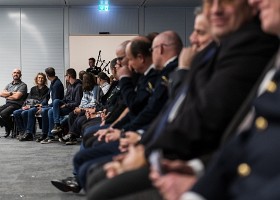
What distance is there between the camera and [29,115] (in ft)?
23.1

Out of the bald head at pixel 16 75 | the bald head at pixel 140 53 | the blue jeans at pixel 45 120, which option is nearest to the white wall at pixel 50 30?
the bald head at pixel 16 75

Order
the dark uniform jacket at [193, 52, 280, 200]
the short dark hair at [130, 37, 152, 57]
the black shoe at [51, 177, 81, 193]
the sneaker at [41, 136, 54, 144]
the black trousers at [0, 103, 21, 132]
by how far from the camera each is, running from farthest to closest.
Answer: the black trousers at [0, 103, 21, 132] < the sneaker at [41, 136, 54, 144] < the black shoe at [51, 177, 81, 193] < the short dark hair at [130, 37, 152, 57] < the dark uniform jacket at [193, 52, 280, 200]

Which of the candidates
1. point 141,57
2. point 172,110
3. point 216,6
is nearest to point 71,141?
point 141,57

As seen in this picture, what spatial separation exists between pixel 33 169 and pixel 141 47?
215cm

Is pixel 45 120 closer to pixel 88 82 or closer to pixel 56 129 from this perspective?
pixel 56 129

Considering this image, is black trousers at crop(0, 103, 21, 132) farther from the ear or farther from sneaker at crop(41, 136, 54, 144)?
the ear

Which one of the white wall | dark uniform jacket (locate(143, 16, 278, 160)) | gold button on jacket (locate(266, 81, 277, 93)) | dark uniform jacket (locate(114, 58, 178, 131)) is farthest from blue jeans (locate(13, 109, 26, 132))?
gold button on jacket (locate(266, 81, 277, 93))

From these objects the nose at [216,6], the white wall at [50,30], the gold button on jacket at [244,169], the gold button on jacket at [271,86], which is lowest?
the gold button on jacket at [244,169]

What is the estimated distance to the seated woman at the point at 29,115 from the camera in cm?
706

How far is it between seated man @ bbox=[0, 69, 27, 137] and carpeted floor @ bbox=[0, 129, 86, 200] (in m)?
0.69

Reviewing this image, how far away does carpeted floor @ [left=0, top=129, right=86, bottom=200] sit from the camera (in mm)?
3393

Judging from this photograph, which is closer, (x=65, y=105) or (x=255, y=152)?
(x=255, y=152)

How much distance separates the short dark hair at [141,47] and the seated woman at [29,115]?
448 cm

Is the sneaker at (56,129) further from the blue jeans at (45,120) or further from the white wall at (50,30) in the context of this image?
the white wall at (50,30)
